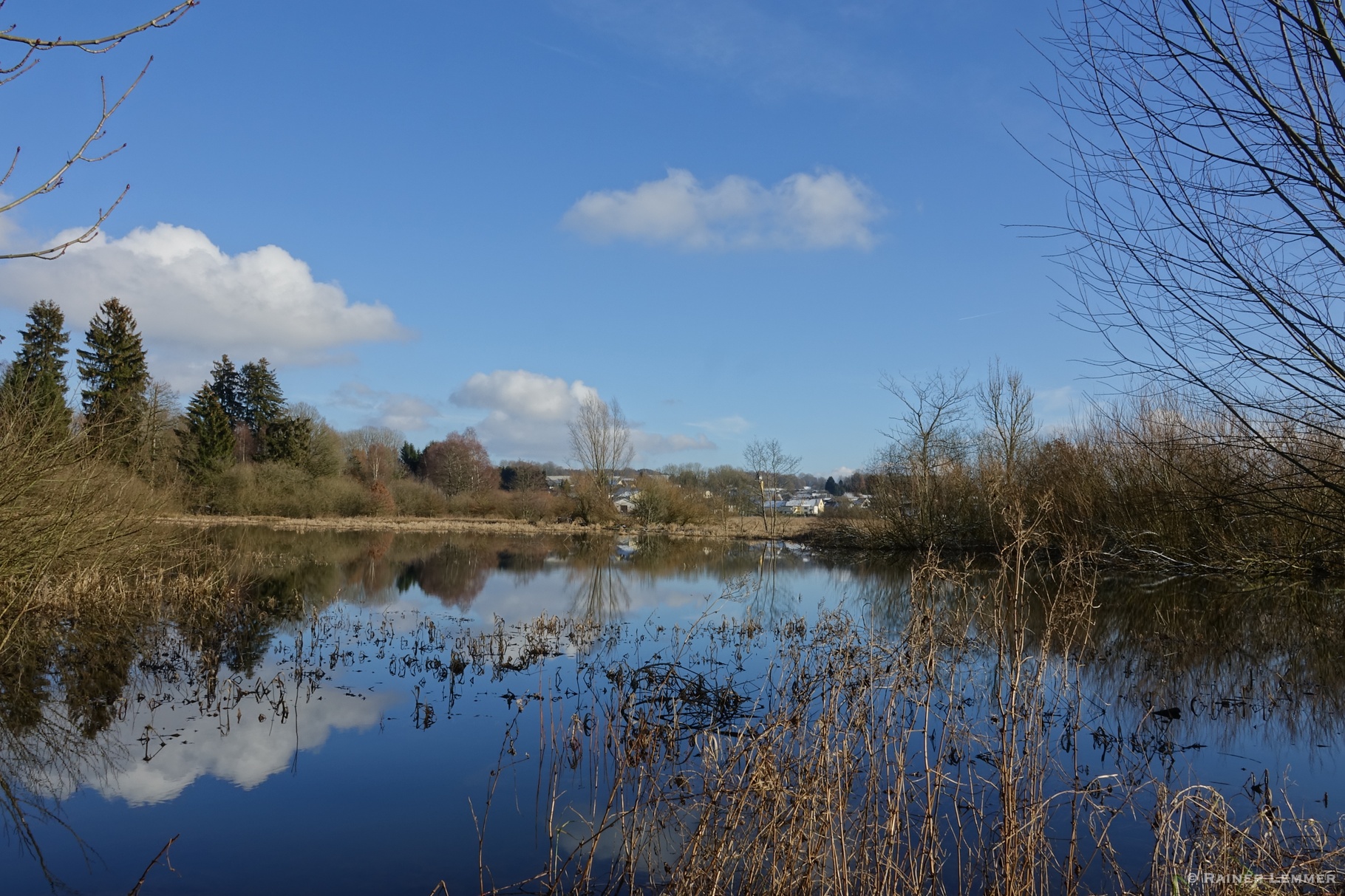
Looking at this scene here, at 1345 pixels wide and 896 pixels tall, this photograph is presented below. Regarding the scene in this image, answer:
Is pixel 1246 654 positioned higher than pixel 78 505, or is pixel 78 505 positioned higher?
pixel 78 505

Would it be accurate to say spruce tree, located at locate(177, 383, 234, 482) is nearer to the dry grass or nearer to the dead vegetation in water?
the dry grass

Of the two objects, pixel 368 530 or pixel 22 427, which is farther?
pixel 368 530

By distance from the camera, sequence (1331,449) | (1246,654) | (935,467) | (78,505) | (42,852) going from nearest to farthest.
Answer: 1. (1331,449)
2. (42,852)
3. (78,505)
4. (1246,654)
5. (935,467)

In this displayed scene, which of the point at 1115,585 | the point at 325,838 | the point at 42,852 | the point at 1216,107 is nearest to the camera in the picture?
the point at 1216,107

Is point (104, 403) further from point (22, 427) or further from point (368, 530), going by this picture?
point (22, 427)

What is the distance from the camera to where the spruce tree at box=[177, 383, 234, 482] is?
1238 inches

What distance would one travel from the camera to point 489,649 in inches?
399

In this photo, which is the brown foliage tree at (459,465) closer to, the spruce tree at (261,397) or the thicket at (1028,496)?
the spruce tree at (261,397)

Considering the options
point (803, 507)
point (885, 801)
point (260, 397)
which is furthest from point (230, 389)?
point (885, 801)

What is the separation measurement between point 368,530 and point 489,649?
2508 cm

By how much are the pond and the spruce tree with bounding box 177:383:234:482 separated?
70.4ft

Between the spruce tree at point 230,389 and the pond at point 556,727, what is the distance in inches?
1380

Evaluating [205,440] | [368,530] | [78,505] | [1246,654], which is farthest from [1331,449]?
[205,440]

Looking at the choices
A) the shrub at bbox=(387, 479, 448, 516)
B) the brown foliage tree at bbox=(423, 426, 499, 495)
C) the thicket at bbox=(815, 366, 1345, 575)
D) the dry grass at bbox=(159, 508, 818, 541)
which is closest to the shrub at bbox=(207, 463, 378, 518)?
the dry grass at bbox=(159, 508, 818, 541)
